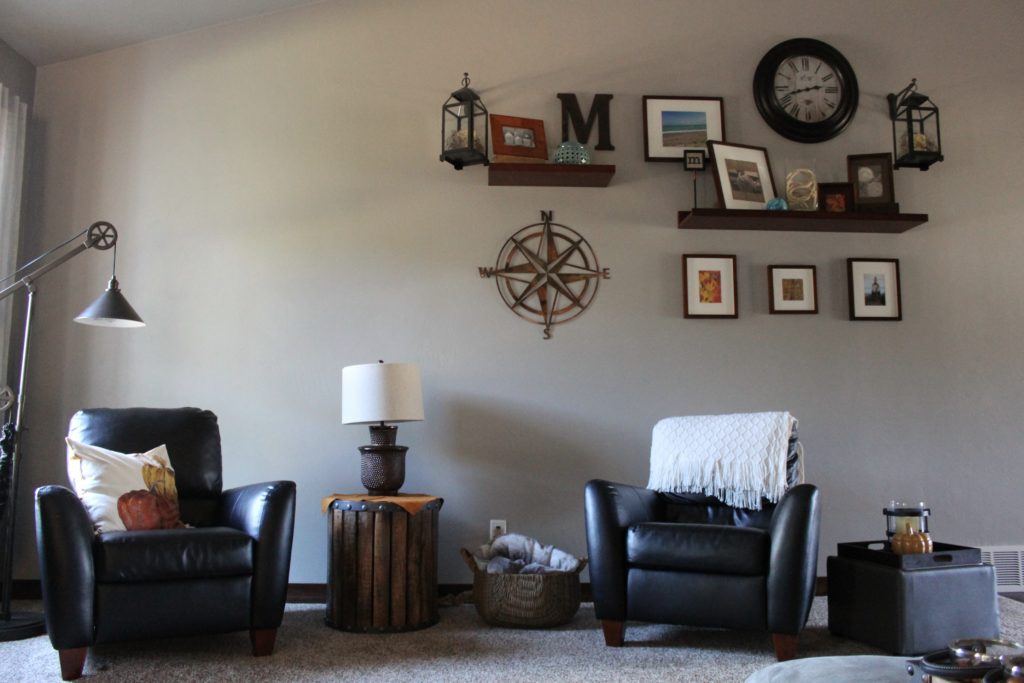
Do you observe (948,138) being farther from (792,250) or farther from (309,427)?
(309,427)

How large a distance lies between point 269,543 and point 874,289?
115 inches

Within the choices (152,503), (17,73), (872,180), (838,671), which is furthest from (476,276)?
(838,671)

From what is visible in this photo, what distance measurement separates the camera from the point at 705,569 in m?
2.62

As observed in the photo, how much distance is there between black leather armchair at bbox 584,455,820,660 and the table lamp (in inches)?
32.6

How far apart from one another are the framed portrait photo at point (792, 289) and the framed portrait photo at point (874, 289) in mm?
181

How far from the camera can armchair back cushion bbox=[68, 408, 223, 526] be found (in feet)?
9.87

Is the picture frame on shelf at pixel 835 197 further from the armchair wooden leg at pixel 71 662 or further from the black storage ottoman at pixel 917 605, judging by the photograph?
the armchair wooden leg at pixel 71 662

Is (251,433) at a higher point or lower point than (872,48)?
lower

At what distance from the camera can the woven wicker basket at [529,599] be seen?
9.83ft

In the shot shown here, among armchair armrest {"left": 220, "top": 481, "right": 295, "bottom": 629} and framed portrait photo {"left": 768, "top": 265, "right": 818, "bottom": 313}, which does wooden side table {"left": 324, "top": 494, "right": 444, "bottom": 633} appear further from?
framed portrait photo {"left": 768, "top": 265, "right": 818, "bottom": 313}

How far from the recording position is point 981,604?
8.79ft

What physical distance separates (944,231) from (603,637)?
258cm

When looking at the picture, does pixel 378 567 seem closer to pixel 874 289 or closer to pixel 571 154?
pixel 571 154

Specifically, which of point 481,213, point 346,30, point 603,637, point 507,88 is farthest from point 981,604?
point 346,30
